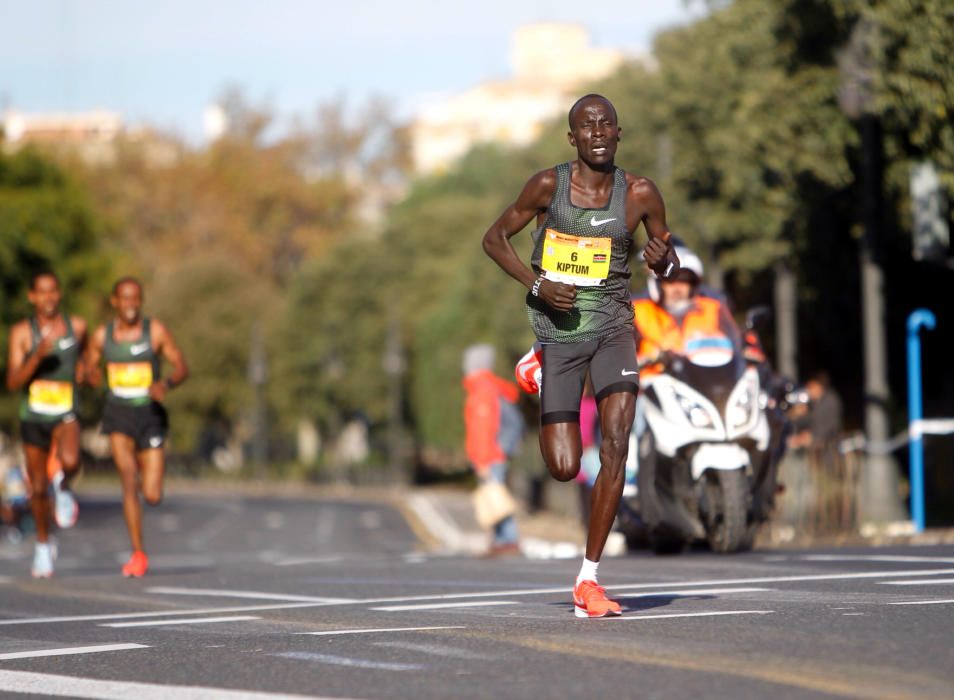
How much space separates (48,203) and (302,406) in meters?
31.1

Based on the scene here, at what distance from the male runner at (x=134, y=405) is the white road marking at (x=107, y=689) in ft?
23.5

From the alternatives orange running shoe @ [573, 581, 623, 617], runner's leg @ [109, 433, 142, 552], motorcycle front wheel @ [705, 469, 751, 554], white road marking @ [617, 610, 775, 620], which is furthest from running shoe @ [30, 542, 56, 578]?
white road marking @ [617, 610, 775, 620]

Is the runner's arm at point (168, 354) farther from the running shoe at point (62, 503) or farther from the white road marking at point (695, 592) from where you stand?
the white road marking at point (695, 592)

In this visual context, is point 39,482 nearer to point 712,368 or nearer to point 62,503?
point 62,503

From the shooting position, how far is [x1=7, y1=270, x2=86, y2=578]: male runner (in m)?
15.7

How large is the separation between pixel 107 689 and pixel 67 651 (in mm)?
1379

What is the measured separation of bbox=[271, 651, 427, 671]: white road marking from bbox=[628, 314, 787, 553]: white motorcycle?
641cm

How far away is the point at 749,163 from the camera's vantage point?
31672mm

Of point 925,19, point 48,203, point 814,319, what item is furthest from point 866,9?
point 48,203

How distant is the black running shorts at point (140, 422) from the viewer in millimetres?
14891

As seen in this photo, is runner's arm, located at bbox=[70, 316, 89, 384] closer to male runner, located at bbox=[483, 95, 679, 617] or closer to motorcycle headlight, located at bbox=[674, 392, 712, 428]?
motorcycle headlight, located at bbox=[674, 392, 712, 428]

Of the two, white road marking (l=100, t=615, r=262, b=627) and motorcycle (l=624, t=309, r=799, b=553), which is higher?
motorcycle (l=624, t=309, r=799, b=553)

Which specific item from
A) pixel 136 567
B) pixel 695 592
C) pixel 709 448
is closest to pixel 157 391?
pixel 136 567

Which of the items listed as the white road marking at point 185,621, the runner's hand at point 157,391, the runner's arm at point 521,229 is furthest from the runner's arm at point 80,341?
the runner's arm at point 521,229
